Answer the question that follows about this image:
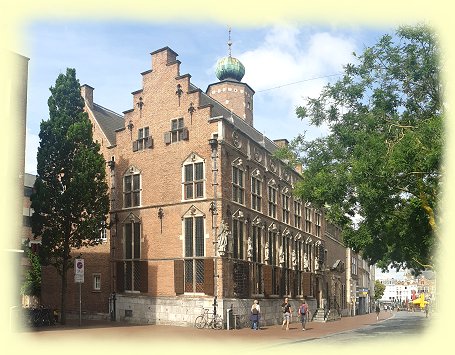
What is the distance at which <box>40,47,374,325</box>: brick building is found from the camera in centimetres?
3253

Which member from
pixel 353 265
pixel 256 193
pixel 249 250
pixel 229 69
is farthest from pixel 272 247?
pixel 353 265

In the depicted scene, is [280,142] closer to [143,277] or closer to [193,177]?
[193,177]

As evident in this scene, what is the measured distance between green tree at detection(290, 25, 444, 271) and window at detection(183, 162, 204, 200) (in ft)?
19.8

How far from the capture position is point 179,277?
1291 inches

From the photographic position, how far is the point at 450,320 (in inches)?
829

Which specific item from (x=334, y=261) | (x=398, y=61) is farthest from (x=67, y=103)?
(x=334, y=261)

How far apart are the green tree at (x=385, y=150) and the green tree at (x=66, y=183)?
11682 mm

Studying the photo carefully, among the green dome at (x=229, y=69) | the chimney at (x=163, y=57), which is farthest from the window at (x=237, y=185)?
the green dome at (x=229, y=69)

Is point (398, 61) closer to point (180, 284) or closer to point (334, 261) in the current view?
point (180, 284)

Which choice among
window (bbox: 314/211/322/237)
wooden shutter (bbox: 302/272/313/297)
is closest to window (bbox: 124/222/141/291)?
wooden shutter (bbox: 302/272/313/297)

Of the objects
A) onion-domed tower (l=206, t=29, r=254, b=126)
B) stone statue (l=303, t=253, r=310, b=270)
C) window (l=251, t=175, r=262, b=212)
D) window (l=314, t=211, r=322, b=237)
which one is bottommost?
stone statue (l=303, t=253, r=310, b=270)

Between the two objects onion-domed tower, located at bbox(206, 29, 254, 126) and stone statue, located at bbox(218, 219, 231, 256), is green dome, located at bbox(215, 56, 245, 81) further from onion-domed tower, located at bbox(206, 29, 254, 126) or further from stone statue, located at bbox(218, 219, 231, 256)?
stone statue, located at bbox(218, 219, 231, 256)

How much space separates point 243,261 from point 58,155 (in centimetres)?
1254

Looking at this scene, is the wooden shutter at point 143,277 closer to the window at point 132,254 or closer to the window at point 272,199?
the window at point 132,254
